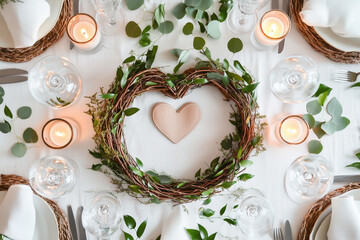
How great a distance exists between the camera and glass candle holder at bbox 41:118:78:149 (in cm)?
116

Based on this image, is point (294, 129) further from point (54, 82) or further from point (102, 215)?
point (54, 82)

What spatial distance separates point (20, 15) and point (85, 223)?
68cm

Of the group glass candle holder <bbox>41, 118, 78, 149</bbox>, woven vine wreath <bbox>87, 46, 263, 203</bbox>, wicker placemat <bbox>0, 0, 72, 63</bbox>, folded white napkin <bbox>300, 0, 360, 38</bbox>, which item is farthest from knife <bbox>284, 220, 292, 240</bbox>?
wicker placemat <bbox>0, 0, 72, 63</bbox>

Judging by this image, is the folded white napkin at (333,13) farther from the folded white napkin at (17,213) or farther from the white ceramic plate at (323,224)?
the folded white napkin at (17,213)

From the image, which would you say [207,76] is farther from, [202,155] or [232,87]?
[202,155]

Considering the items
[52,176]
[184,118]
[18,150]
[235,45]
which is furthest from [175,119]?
[18,150]

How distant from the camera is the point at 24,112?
1.18 m

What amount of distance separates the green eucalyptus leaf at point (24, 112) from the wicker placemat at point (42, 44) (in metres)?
0.16

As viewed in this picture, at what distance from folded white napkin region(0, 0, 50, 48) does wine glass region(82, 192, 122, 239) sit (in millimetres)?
559

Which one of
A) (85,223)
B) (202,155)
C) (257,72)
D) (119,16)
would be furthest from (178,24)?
(85,223)

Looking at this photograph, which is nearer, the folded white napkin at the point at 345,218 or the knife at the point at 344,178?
the folded white napkin at the point at 345,218

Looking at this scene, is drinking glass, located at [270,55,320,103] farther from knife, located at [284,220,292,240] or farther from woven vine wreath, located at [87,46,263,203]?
knife, located at [284,220,292,240]

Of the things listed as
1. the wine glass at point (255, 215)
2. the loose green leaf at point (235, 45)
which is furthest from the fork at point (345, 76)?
the wine glass at point (255, 215)

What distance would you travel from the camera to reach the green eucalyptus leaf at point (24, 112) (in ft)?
A: 3.86
